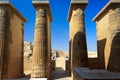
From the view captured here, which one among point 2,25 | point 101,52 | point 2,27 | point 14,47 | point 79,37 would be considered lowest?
point 101,52

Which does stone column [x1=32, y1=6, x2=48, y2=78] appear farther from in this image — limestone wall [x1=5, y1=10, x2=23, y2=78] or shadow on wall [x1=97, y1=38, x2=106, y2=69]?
shadow on wall [x1=97, y1=38, x2=106, y2=69]

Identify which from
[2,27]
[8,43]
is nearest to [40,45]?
[8,43]

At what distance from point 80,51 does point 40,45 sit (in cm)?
257

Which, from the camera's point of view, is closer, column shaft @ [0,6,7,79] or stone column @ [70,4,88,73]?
column shaft @ [0,6,7,79]

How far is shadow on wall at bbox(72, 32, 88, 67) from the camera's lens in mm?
10406

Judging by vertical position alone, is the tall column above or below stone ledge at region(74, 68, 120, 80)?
above

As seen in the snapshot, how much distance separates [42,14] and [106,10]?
14.5ft

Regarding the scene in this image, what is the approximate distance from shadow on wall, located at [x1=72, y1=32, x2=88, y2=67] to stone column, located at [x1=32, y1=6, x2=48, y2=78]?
1997mm

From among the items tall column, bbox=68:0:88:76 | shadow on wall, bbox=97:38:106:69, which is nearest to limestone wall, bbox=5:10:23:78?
tall column, bbox=68:0:88:76

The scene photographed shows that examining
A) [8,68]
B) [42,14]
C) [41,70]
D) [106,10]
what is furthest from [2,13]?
[106,10]

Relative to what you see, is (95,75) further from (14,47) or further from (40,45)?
(14,47)

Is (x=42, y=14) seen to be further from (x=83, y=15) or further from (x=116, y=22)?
(x=116, y=22)

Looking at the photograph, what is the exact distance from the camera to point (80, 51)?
34.3ft

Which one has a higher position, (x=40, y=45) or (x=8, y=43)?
(x=8, y=43)
